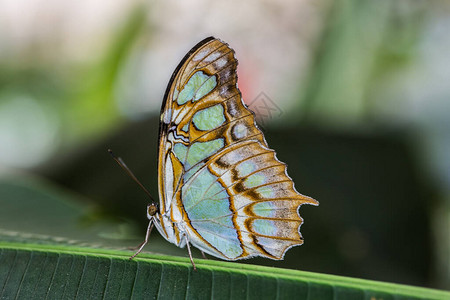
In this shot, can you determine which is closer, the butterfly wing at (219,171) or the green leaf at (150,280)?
the green leaf at (150,280)

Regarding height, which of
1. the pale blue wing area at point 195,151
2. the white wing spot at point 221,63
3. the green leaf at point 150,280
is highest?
the white wing spot at point 221,63

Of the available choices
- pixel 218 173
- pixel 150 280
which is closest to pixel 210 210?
pixel 218 173

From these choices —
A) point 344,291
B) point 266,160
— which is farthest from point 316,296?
point 266,160

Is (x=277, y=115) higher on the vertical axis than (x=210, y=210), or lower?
higher

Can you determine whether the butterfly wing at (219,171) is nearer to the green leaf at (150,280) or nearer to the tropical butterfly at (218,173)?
the tropical butterfly at (218,173)

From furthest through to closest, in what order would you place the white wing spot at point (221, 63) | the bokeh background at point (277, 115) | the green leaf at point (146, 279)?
the bokeh background at point (277, 115) < the white wing spot at point (221, 63) < the green leaf at point (146, 279)

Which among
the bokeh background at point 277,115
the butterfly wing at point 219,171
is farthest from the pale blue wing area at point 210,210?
the bokeh background at point 277,115

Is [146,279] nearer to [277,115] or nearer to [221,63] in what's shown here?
[221,63]

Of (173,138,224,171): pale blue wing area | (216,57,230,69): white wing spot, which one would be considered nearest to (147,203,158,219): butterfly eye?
(173,138,224,171): pale blue wing area
